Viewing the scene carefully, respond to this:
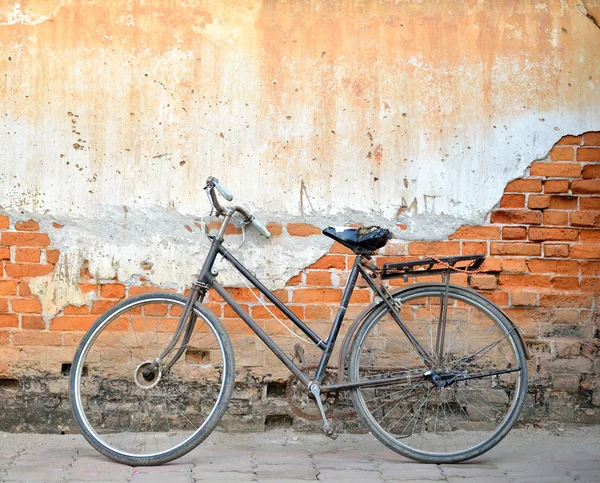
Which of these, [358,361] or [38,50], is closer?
[358,361]

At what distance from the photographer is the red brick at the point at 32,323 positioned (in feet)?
14.1

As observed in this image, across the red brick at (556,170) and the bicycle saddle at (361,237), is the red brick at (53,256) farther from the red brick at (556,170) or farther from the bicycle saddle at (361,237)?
the red brick at (556,170)

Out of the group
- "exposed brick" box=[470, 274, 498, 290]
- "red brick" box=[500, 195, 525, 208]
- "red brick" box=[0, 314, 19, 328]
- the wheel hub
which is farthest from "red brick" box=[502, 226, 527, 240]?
"red brick" box=[0, 314, 19, 328]

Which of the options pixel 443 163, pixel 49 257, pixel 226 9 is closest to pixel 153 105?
pixel 226 9

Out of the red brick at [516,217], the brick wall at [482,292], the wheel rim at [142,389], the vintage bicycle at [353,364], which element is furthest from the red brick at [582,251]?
the wheel rim at [142,389]

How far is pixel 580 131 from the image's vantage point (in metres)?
4.34

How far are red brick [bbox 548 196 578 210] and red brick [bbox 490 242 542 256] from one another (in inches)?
8.8

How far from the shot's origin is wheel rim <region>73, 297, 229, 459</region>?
4.23 m

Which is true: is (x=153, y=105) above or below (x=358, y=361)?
above

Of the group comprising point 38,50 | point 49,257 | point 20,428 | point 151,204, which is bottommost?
point 20,428

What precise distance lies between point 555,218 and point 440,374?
1.15m

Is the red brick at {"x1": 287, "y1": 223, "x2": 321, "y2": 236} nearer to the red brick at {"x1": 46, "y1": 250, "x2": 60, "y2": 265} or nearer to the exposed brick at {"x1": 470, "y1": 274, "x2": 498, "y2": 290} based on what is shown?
the exposed brick at {"x1": 470, "y1": 274, "x2": 498, "y2": 290}

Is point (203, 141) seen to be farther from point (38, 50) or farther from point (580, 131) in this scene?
point (580, 131)

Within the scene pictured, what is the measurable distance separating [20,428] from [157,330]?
34.9 inches
